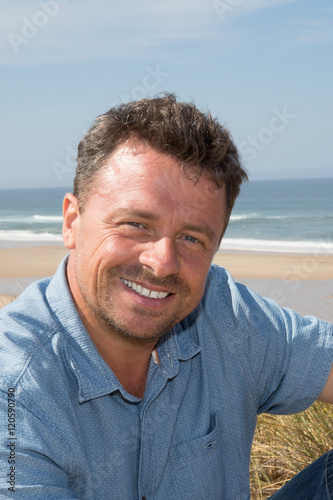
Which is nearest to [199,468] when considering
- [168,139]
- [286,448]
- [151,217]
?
[151,217]

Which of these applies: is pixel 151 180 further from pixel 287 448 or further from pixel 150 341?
pixel 287 448

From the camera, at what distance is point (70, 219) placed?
2.40 meters

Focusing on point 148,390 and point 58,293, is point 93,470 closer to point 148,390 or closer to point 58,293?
point 148,390

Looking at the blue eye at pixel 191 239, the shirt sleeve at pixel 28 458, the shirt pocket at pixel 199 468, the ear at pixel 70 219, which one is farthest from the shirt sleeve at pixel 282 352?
the shirt sleeve at pixel 28 458

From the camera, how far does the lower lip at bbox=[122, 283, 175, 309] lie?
7.21 ft

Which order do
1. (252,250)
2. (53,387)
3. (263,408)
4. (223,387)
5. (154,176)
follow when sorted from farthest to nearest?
(252,250) → (263,408) → (223,387) → (154,176) → (53,387)

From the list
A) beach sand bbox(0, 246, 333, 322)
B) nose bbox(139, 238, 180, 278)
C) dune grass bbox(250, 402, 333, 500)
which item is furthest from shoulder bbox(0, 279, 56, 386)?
beach sand bbox(0, 246, 333, 322)

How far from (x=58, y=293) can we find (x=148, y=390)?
1.46ft

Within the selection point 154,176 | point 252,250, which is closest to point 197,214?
point 154,176

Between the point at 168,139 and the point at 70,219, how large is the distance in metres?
0.50

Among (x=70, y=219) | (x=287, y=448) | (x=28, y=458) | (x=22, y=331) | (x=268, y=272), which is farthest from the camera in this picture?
(x=268, y=272)

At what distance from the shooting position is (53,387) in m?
1.92

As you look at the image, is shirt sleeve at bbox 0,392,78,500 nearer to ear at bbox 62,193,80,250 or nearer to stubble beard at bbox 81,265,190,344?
stubble beard at bbox 81,265,190,344

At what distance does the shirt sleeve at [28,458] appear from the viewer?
5.63 ft
